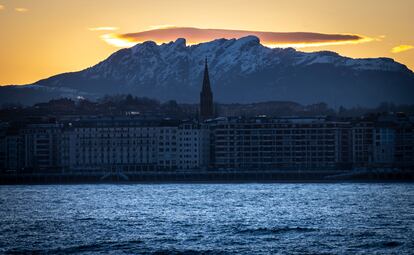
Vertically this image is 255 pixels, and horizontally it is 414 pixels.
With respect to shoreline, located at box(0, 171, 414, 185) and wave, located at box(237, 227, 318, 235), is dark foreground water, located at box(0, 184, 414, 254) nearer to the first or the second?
wave, located at box(237, 227, 318, 235)

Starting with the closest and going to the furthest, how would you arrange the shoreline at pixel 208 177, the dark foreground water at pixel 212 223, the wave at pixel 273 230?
the dark foreground water at pixel 212 223
the wave at pixel 273 230
the shoreline at pixel 208 177

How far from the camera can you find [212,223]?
91312 mm

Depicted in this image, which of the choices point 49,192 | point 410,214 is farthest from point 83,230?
point 49,192

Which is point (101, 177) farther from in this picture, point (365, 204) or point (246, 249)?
point (246, 249)

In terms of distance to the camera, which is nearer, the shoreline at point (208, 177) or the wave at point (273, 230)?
the wave at point (273, 230)

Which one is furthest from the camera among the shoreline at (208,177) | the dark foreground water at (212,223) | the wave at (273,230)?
the shoreline at (208,177)

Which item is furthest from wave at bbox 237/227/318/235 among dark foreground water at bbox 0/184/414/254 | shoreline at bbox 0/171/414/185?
shoreline at bbox 0/171/414/185

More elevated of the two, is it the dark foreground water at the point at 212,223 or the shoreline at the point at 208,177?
the shoreline at the point at 208,177

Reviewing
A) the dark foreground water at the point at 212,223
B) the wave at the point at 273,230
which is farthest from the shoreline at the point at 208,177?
the wave at the point at 273,230

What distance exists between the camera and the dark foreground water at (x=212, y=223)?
74.9 metres

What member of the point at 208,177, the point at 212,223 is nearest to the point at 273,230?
the point at 212,223

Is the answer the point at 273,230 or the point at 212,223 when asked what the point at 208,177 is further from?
the point at 273,230

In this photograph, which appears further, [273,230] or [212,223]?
[212,223]

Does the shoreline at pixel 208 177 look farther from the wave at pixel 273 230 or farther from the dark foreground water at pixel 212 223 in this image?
the wave at pixel 273 230
